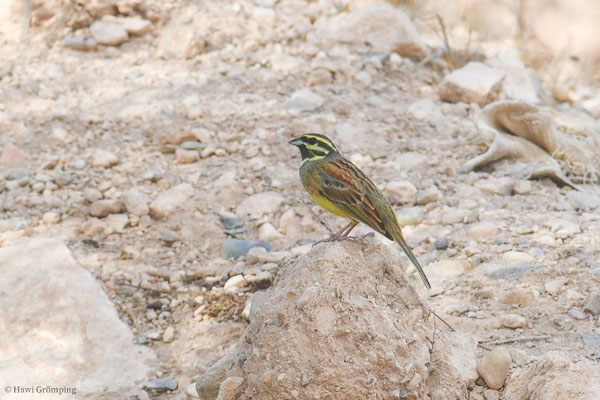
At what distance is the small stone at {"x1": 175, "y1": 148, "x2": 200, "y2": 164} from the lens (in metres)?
7.23

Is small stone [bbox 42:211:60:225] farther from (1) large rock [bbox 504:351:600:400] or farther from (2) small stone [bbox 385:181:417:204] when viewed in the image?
(1) large rock [bbox 504:351:600:400]

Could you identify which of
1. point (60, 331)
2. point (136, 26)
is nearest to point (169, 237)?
point (60, 331)

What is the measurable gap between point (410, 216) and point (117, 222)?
2685mm

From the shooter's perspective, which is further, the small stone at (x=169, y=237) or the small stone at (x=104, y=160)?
the small stone at (x=104, y=160)

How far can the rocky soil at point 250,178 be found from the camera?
15.9ft

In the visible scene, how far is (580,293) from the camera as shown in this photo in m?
4.79

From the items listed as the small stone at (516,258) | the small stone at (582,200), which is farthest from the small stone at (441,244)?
the small stone at (582,200)

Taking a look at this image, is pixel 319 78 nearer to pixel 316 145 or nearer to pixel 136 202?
pixel 136 202

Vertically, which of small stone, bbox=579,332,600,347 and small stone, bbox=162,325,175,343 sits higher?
small stone, bbox=579,332,600,347

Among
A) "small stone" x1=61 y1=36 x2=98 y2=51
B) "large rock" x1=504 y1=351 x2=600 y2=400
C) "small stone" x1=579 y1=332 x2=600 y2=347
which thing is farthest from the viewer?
"small stone" x1=61 y1=36 x2=98 y2=51

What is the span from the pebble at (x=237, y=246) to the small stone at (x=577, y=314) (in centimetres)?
255

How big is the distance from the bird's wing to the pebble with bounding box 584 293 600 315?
1.38 m

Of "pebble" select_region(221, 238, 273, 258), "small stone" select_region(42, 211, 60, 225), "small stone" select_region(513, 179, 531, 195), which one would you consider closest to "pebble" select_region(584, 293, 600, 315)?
"small stone" select_region(513, 179, 531, 195)

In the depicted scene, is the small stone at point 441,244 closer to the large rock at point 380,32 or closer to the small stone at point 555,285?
the small stone at point 555,285
